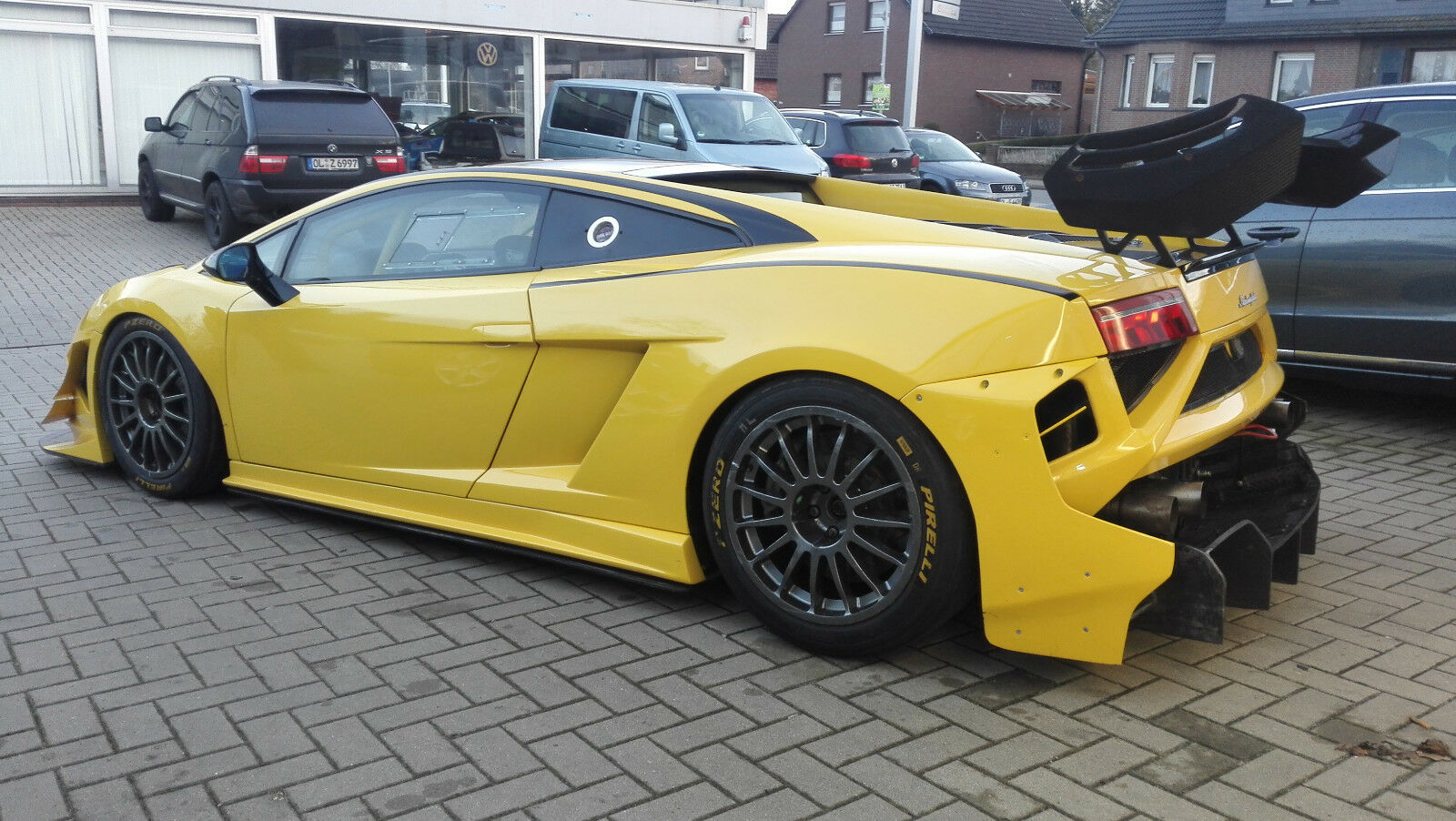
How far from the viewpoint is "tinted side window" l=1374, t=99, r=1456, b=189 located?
611 centimetres

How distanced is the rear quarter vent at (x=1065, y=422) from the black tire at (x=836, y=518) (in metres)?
0.26

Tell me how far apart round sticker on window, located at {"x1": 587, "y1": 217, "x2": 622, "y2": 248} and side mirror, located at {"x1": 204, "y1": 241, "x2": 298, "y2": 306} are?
1291 mm

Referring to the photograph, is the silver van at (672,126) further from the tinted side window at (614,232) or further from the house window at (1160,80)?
the house window at (1160,80)

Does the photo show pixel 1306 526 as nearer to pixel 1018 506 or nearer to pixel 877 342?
pixel 1018 506

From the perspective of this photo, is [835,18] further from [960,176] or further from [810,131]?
[810,131]

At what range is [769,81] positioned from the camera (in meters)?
63.1

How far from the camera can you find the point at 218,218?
46.2 feet

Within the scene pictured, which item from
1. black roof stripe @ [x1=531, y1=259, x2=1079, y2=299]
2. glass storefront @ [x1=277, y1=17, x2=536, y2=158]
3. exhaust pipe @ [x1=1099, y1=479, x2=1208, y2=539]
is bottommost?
exhaust pipe @ [x1=1099, y1=479, x2=1208, y2=539]

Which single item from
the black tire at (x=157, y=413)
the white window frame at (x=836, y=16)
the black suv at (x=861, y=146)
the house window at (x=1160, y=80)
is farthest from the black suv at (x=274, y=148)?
the white window frame at (x=836, y=16)

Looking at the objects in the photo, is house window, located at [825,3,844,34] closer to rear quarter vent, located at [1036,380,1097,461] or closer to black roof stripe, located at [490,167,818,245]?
black roof stripe, located at [490,167,818,245]

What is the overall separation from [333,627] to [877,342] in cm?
182

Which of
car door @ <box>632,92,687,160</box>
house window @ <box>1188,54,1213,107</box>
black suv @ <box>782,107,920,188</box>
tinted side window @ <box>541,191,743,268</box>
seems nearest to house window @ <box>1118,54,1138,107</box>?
house window @ <box>1188,54,1213,107</box>

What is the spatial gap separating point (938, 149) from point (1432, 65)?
20.9 metres

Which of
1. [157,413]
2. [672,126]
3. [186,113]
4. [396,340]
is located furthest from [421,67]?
[396,340]
